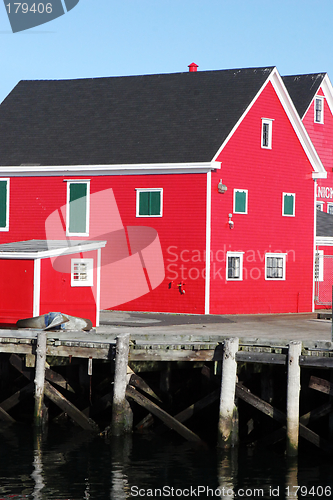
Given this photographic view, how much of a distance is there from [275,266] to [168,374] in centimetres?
1507

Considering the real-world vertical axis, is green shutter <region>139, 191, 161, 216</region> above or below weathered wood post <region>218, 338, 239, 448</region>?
above

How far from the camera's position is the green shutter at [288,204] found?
3306 centimetres

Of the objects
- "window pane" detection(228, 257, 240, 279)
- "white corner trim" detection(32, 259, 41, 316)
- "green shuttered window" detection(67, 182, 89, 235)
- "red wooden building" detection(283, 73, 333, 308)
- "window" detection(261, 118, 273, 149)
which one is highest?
"red wooden building" detection(283, 73, 333, 308)

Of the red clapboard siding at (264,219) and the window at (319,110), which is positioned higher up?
the window at (319,110)

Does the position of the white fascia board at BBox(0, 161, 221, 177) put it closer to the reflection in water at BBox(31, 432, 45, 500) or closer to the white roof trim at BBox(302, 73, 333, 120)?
the white roof trim at BBox(302, 73, 333, 120)

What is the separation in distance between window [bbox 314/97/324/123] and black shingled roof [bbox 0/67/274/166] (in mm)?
10027

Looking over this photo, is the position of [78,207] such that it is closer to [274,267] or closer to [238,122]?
[238,122]

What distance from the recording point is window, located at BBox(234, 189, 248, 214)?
103ft

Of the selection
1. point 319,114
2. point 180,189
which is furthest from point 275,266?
point 319,114

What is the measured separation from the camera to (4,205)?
32875 millimetres
